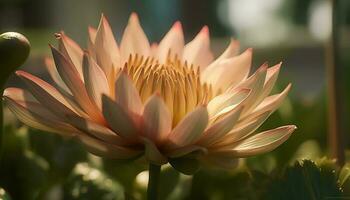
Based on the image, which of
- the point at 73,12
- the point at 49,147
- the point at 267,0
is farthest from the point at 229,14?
the point at 49,147

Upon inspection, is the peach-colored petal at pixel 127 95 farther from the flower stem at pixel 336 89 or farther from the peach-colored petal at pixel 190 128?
the flower stem at pixel 336 89

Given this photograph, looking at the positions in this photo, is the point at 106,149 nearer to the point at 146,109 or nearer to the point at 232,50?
the point at 146,109

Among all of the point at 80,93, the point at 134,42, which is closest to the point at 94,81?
the point at 80,93

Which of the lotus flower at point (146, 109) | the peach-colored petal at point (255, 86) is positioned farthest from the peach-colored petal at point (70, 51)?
the peach-colored petal at point (255, 86)

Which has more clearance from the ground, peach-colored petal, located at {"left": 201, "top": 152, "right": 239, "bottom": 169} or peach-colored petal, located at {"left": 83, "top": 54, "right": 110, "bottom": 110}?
peach-colored petal, located at {"left": 83, "top": 54, "right": 110, "bottom": 110}

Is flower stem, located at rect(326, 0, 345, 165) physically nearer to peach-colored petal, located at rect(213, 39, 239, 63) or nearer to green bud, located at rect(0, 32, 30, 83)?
peach-colored petal, located at rect(213, 39, 239, 63)

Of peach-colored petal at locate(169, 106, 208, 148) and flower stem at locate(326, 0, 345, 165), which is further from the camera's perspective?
flower stem at locate(326, 0, 345, 165)

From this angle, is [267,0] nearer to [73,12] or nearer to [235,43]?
[73,12]

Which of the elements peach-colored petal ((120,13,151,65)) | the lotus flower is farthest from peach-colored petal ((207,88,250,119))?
peach-colored petal ((120,13,151,65))
